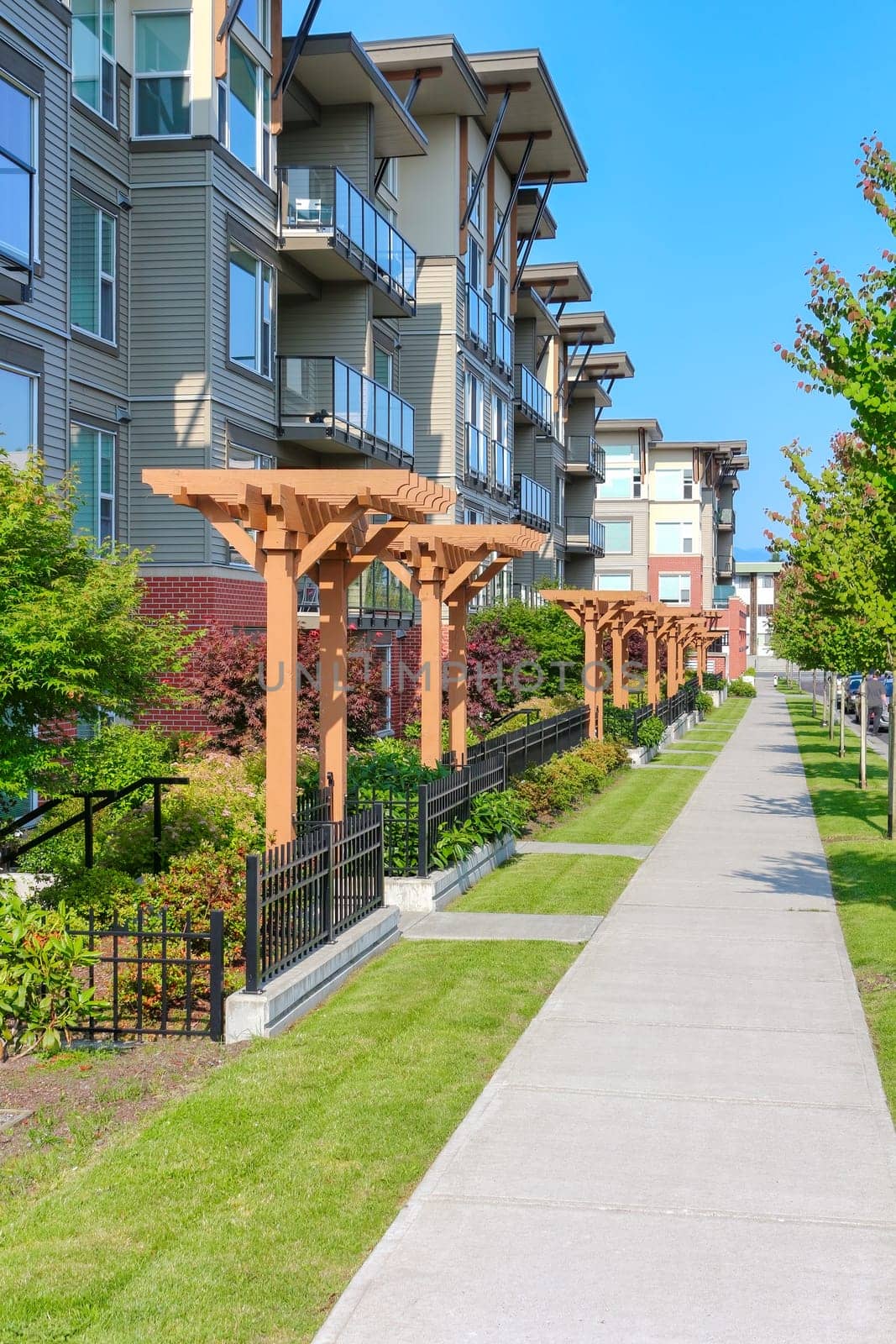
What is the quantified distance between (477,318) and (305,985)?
30310 millimetres

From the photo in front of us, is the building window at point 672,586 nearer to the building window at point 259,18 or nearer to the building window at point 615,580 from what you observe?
the building window at point 615,580

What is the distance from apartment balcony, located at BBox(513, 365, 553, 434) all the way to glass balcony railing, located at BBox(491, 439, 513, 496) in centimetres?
287

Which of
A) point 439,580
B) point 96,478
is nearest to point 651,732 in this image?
point 96,478

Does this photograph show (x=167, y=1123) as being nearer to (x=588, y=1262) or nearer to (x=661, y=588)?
(x=588, y=1262)

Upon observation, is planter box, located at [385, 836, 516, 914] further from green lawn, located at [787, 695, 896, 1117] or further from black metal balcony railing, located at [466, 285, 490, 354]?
black metal balcony railing, located at [466, 285, 490, 354]

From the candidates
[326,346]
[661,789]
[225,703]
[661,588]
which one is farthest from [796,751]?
[661,588]

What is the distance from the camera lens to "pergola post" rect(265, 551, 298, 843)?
1115 cm

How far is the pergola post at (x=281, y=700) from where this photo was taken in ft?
36.6

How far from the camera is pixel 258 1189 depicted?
21.5 feet

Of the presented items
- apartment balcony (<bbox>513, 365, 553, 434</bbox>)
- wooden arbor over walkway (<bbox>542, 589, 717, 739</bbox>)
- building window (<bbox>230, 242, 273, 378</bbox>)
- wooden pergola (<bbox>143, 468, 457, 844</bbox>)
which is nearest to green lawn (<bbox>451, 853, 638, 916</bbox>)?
wooden pergola (<bbox>143, 468, 457, 844</bbox>)

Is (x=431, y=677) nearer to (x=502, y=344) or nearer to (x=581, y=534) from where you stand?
(x=502, y=344)

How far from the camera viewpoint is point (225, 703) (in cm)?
1998

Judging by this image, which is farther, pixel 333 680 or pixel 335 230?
pixel 335 230

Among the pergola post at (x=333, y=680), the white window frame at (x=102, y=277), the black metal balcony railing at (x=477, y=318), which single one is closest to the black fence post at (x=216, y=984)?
the pergola post at (x=333, y=680)
